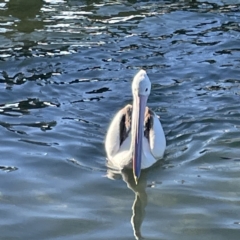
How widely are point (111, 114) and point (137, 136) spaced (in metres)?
1.80

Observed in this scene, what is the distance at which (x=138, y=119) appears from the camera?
19.0 ft

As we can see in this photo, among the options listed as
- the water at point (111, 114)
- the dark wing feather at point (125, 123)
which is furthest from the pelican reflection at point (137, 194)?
the dark wing feather at point (125, 123)

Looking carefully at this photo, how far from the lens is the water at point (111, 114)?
5.00 m

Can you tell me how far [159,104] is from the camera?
7.78 m

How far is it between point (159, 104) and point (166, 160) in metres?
1.61

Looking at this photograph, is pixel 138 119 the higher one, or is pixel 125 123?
pixel 138 119

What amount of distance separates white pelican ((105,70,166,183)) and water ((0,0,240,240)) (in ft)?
Result: 0.48

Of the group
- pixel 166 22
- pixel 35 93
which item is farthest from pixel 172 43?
pixel 35 93

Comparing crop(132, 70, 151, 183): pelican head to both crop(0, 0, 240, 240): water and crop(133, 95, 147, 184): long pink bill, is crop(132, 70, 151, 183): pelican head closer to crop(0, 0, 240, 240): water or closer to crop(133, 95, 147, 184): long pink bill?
crop(133, 95, 147, 184): long pink bill

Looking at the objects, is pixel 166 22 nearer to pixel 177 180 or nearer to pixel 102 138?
pixel 102 138

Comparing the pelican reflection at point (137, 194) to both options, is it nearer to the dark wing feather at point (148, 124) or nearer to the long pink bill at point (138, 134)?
the long pink bill at point (138, 134)

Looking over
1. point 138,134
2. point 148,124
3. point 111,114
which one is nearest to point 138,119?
point 138,134

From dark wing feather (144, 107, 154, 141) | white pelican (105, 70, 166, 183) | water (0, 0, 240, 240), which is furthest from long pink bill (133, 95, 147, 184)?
dark wing feather (144, 107, 154, 141)

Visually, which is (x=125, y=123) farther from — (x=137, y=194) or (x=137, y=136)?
(x=137, y=194)
